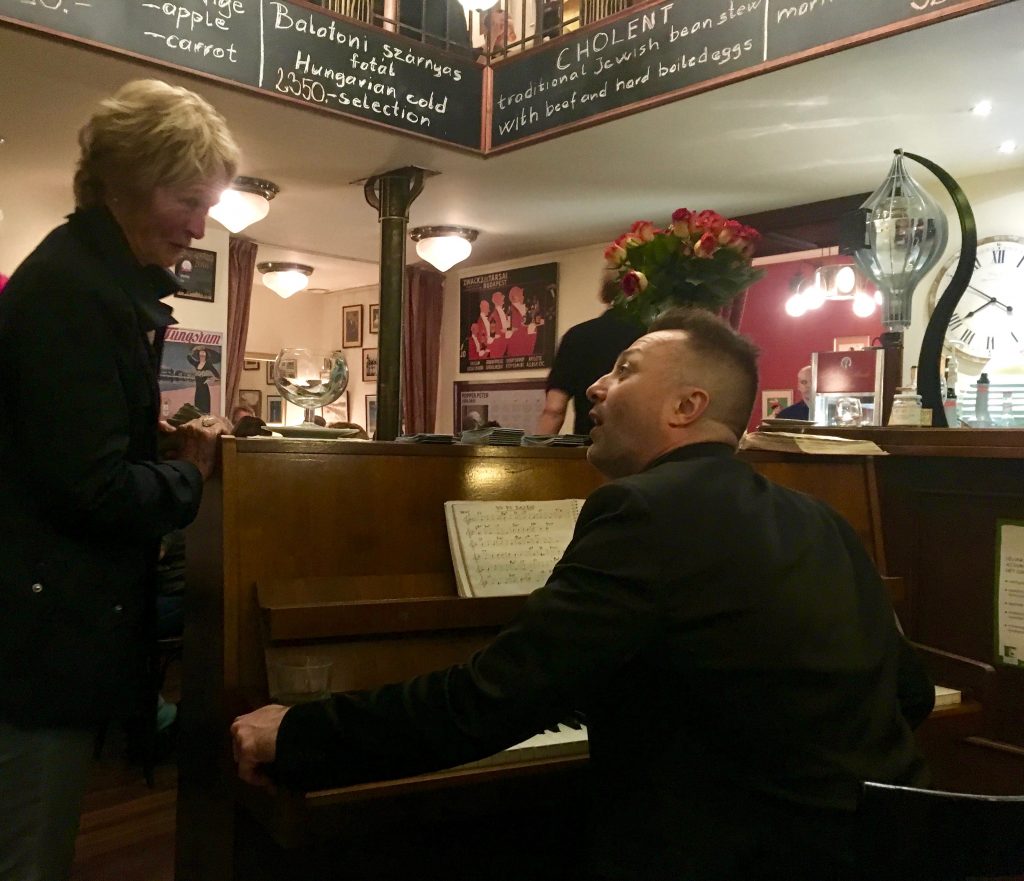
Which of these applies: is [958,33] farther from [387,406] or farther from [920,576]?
[387,406]

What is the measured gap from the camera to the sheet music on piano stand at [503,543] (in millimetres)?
1629

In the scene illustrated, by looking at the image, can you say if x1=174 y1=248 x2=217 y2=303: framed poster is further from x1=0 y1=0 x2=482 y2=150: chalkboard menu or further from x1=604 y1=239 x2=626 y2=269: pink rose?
x1=604 y1=239 x2=626 y2=269: pink rose

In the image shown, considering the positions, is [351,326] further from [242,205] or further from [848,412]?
[848,412]

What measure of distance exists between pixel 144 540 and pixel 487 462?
0.69 meters

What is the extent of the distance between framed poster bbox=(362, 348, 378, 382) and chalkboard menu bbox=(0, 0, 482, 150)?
162 inches

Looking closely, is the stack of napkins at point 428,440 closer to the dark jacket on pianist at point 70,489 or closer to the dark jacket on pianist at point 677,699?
the dark jacket on pianist at point 70,489

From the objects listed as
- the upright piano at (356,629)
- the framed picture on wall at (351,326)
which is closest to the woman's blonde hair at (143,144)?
the upright piano at (356,629)

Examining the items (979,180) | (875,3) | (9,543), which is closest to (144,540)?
(9,543)

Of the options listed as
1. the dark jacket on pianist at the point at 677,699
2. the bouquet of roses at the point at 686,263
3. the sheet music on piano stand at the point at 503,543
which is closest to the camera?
the dark jacket on pianist at the point at 677,699

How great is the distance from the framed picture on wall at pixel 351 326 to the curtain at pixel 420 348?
3.80 feet

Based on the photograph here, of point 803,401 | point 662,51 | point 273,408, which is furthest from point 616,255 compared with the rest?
point 273,408

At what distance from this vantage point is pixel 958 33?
281 cm

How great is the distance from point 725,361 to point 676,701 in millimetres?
471

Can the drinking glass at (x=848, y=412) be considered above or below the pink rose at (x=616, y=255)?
below
